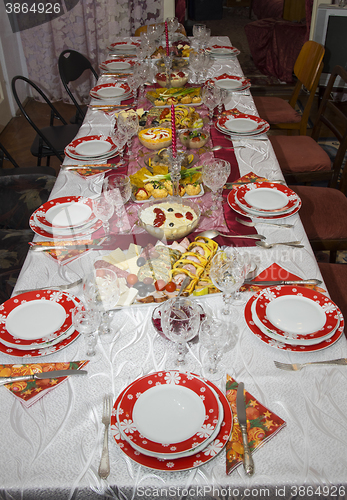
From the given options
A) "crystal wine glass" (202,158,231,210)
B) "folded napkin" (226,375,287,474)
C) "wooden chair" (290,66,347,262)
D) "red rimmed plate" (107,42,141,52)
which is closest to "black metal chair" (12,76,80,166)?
"red rimmed plate" (107,42,141,52)

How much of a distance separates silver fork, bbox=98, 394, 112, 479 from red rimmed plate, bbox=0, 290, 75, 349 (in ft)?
0.73

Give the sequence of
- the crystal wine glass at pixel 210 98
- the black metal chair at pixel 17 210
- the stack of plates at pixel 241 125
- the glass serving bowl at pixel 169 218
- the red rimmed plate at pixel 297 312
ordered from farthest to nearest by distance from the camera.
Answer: the crystal wine glass at pixel 210 98 → the stack of plates at pixel 241 125 → the black metal chair at pixel 17 210 → the glass serving bowl at pixel 169 218 → the red rimmed plate at pixel 297 312

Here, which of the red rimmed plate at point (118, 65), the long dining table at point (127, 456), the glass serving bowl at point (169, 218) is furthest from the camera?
the red rimmed plate at point (118, 65)

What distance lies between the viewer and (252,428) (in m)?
0.87

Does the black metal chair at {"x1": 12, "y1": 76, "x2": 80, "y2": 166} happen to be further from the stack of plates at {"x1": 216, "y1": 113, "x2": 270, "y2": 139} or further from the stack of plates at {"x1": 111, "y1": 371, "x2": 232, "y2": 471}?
Result: the stack of plates at {"x1": 111, "y1": 371, "x2": 232, "y2": 471}

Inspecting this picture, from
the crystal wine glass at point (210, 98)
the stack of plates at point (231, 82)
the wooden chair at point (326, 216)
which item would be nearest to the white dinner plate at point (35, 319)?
the wooden chair at point (326, 216)

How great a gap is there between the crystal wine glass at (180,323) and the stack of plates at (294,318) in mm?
159

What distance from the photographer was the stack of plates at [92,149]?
190cm

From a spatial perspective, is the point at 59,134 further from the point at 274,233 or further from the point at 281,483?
the point at 281,483

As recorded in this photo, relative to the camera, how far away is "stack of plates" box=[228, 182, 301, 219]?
149cm

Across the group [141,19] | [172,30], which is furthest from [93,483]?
[141,19]

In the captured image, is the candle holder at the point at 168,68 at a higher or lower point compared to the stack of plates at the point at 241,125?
higher

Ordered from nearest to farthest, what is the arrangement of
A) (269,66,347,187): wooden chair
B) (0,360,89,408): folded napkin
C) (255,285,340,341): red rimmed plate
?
1. (0,360,89,408): folded napkin
2. (255,285,340,341): red rimmed plate
3. (269,66,347,187): wooden chair

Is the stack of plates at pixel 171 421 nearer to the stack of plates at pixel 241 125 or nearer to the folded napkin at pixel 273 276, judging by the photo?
the folded napkin at pixel 273 276
